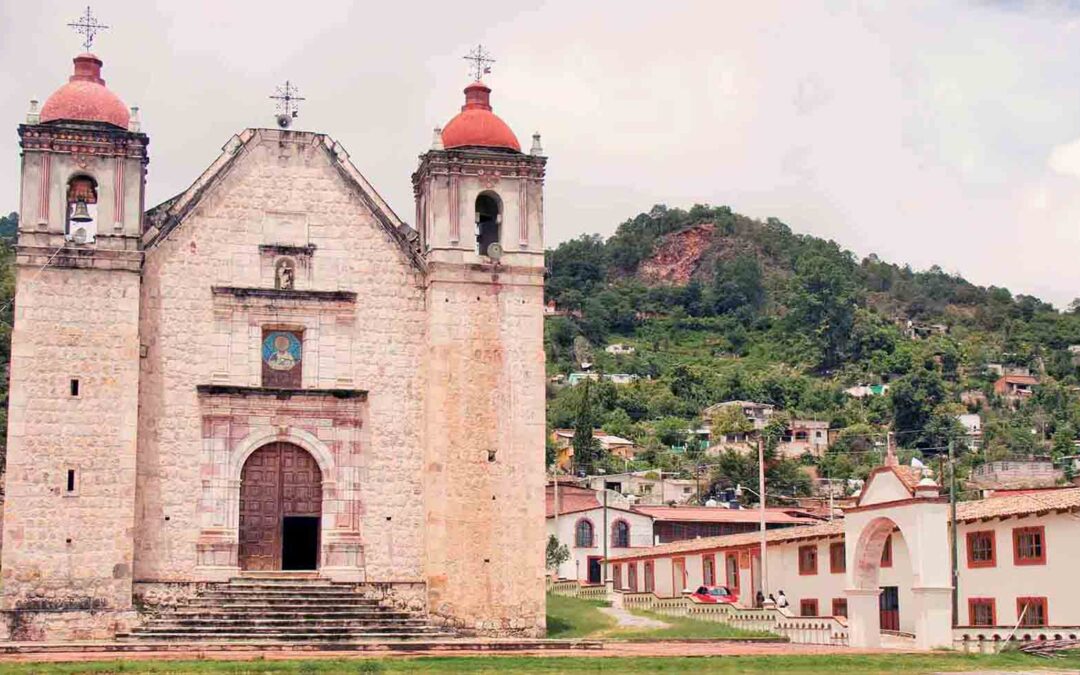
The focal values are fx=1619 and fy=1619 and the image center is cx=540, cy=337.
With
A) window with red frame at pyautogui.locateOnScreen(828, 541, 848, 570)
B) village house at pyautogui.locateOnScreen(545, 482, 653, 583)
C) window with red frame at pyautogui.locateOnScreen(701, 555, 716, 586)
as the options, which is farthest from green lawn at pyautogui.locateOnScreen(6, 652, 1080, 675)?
village house at pyautogui.locateOnScreen(545, 482, 653, 583)

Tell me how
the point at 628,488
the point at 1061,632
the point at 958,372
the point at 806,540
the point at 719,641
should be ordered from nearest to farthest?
the point at 1061,632 < the point at 719,641 < the point at 806,540 < the point at 628,488 < the point at 958,372

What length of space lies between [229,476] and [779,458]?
60780 mm

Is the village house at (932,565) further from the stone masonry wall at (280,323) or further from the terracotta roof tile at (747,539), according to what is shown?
the stone masonry wall at (280,323)

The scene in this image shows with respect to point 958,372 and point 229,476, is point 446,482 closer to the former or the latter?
point 229,476

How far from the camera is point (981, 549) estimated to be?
35.9 meters

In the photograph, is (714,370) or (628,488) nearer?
(628,488)

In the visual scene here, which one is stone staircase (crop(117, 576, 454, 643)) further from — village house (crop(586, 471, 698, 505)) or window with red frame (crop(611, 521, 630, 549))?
village house (crop(586, 471, 698, 505))

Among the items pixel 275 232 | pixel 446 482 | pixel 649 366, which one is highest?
pixel 649 366

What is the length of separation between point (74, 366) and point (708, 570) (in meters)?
22.2

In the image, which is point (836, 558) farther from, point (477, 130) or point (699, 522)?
point (699, 522)

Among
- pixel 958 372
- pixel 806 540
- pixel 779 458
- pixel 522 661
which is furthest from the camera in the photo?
pixel 958 372

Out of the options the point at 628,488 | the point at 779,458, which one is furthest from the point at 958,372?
the point at 628,488

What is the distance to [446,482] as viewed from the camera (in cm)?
3462

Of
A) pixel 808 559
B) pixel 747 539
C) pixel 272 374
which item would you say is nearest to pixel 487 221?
pixel 272 374
